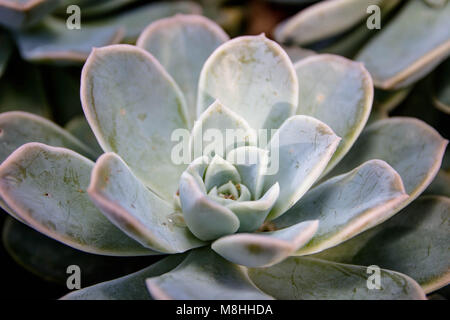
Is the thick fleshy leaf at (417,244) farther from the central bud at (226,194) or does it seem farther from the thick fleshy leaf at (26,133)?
the thick fleshy leaf at (26,133)

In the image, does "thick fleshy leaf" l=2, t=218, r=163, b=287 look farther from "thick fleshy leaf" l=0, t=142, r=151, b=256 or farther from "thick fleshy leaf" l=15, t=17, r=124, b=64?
"thick fleshy leaf" l=15, t=17, r=124, b=64

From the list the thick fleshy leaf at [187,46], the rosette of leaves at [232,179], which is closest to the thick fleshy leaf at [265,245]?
the rosette of leaves at [232,179]

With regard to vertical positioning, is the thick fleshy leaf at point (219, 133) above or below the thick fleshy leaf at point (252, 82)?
below

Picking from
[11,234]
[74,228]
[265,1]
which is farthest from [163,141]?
[265,1]

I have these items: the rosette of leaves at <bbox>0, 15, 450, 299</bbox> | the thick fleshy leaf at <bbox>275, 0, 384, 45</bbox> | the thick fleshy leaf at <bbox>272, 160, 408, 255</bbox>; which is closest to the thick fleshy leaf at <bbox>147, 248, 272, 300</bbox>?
the rosette of leaves at <bbox>0, 15, 450, 299</bbox>

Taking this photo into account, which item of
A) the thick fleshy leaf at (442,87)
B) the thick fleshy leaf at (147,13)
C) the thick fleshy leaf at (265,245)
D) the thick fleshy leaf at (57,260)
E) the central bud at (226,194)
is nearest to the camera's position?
the thick fleshy leaf at (265,245)
